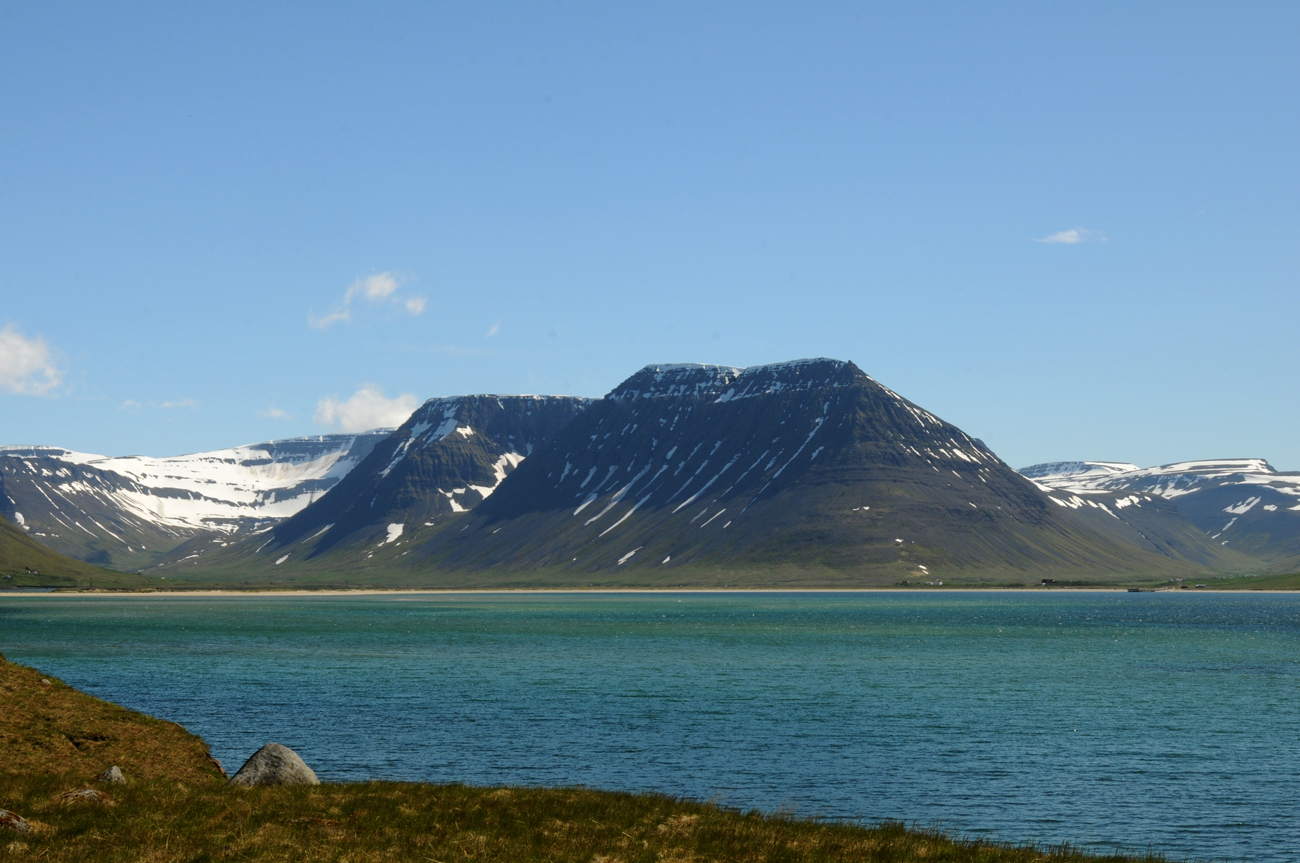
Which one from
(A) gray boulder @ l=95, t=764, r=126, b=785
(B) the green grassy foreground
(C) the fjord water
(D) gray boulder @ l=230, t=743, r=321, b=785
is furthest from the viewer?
(C) the fjord water

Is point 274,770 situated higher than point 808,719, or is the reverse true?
point 274,770

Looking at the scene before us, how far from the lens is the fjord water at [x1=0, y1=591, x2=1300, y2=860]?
45562mm

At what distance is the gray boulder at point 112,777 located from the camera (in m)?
34.4

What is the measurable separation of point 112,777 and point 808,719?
4299cm

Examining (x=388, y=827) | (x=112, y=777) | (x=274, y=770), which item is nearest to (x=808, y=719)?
(x=274, y=770)

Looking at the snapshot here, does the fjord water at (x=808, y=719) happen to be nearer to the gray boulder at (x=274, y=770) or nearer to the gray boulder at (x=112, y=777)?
the gray boulder at (x=274, y=770)

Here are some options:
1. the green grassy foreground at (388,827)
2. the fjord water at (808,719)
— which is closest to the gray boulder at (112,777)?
the green grassy foreground at (388,827)

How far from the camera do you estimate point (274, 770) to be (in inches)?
1412

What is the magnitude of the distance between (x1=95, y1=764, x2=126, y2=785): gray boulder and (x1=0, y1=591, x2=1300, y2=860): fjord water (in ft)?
44.0

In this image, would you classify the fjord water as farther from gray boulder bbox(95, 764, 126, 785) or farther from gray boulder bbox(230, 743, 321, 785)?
gray boulder bbox(95, 764, 126, 785)

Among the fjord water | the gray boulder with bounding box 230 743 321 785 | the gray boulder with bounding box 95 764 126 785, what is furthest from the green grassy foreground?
the fjord water

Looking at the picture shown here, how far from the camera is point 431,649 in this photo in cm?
12662

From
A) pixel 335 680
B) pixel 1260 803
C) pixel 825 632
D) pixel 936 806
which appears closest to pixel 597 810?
pixel 936 806

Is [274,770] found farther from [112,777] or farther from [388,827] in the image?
[388,827]
